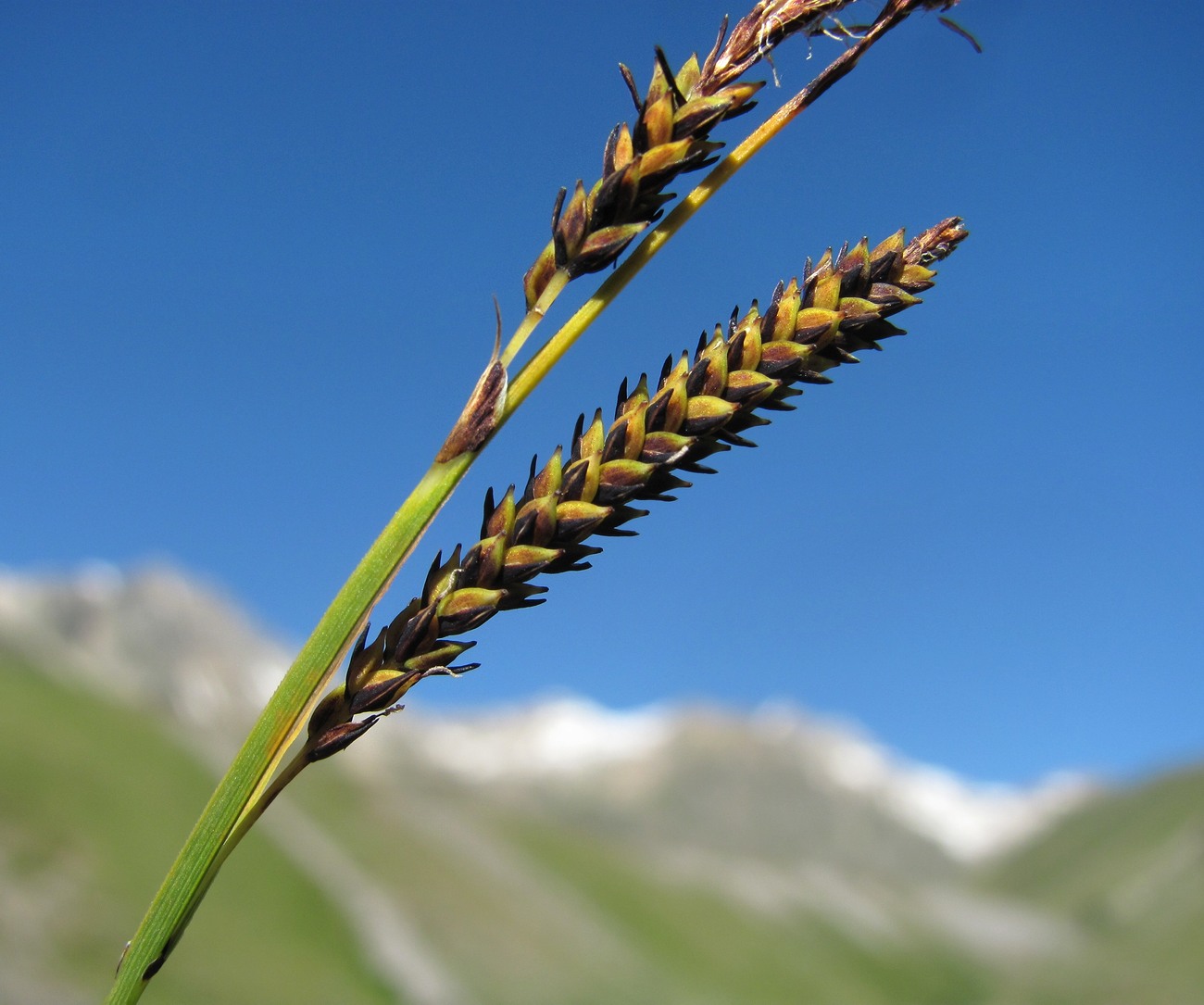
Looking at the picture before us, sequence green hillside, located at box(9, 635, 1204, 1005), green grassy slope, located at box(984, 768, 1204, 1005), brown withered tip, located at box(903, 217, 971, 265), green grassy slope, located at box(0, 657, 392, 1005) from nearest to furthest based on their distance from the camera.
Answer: brown withered tip, located at box(903, 217, 971, 265) < green grassy slope, located at box(0, 657, 392, 1005) < green hillside, located at box(9, 635, 1204, 1005) < green grassy slope, located at box(984, 768, 1204, 1005)

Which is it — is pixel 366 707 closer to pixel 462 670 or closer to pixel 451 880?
pixel 462 670

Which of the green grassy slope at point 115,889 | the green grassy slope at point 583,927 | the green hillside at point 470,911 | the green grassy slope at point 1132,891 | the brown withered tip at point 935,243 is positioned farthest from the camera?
the green grassy slope at point 1132,891

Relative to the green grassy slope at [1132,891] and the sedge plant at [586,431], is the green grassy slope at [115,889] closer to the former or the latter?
the sedge plant at [586,431]

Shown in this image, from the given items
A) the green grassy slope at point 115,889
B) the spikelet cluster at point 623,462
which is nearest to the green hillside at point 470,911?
the green grassy slope at point 115,889

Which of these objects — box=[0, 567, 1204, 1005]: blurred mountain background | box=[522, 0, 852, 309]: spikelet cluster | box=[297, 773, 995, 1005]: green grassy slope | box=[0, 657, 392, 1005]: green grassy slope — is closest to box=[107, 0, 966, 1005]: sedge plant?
box=[522, 0, 852, 309]: spikelet cluster

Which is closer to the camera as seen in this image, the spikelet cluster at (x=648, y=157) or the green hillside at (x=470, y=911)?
the spikelet cluster at (x=648, y=157)

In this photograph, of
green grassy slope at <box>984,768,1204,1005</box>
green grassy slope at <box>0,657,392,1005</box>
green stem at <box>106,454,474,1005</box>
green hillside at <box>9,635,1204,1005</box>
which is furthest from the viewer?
green grassy slope at <box>984,768,1204,1005</box>

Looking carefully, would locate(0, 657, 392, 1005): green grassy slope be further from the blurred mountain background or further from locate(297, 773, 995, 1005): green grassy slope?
locate(297, 773, 995, 1005): green grassy slope

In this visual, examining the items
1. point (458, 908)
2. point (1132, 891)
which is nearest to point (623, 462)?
point (458, 908)
